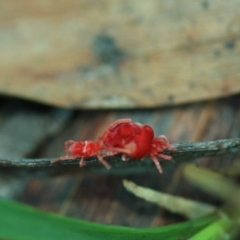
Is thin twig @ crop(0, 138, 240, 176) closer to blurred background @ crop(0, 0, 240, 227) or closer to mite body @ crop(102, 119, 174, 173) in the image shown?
mite body @ crop(102, 119, 174, 173)

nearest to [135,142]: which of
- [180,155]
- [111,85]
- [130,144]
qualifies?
[130,144]

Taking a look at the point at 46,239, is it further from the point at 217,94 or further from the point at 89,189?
the point at 217,94

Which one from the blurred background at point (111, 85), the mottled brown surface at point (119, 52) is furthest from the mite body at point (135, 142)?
the mottled brown surface at point (119, 52)

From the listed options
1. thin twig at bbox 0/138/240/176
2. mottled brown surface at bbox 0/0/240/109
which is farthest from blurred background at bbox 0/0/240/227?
thin twig at bbox 0/138/240/176

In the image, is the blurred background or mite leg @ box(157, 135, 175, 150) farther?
the blurred background

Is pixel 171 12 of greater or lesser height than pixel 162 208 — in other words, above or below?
above

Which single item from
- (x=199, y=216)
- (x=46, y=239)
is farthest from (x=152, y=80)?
(x=46, y=239)

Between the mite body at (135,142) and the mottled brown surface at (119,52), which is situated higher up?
the mottled brown surface at (119,52)

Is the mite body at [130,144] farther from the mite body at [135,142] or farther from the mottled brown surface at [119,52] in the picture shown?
the mottled brown surface at [119,52]
